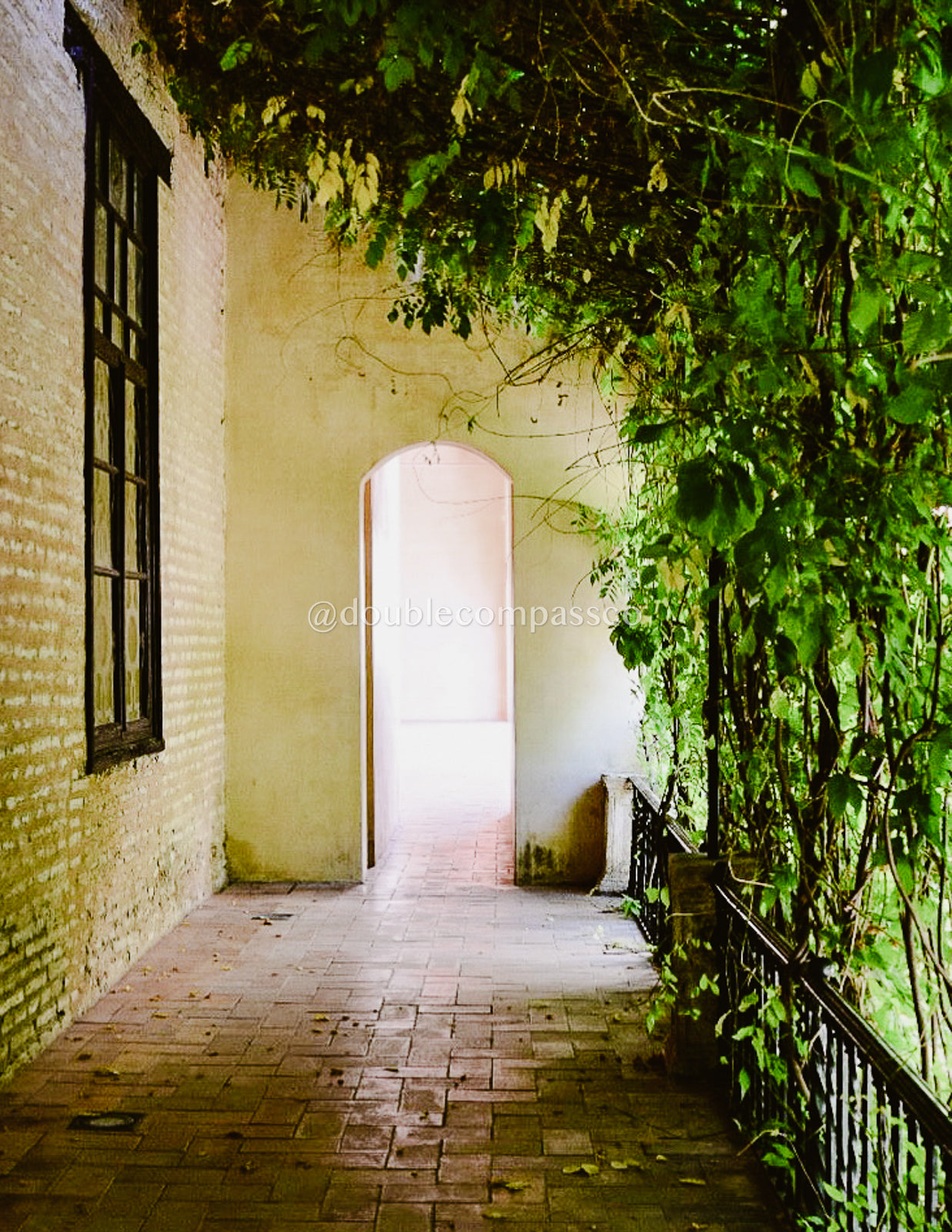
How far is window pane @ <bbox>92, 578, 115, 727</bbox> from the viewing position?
5387mm

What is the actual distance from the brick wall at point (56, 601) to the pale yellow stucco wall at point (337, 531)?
1082 millimetres

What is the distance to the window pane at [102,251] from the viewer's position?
217 inches

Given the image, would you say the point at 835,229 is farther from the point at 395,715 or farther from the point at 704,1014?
the point at 395,715

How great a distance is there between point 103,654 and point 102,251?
6.78ft

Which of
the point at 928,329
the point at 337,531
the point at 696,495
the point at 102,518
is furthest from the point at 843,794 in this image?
the point at 337,531

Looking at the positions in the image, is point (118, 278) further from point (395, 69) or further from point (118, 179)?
point (395, 69)

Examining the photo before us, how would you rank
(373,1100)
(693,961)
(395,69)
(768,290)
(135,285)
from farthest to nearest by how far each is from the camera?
(135,285), (693,961), (373,1100), (395,69), (768,290)

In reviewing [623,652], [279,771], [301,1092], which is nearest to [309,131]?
[623,652]

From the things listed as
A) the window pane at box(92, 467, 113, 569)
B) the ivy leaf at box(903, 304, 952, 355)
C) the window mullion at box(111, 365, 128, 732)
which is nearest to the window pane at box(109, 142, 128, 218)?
the window mullion at box(111, 365, 128, 732)

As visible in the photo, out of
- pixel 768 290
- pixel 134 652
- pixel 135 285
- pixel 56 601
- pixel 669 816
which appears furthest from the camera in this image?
pixel 135 285

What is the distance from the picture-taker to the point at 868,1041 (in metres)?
2.66

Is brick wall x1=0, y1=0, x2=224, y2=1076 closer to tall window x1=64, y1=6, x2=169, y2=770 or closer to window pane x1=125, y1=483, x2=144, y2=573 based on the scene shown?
tall window x1=64, y1=6, x2=169, y2=770

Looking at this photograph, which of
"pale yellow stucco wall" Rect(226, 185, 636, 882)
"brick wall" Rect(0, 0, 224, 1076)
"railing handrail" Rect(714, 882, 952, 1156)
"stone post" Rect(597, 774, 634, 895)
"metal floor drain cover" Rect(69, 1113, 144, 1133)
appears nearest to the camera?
"railing handrail" Rect(714, 882, 952, 1156)

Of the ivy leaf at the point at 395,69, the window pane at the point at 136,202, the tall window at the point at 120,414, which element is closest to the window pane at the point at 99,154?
the tall window at the point at 120,414
